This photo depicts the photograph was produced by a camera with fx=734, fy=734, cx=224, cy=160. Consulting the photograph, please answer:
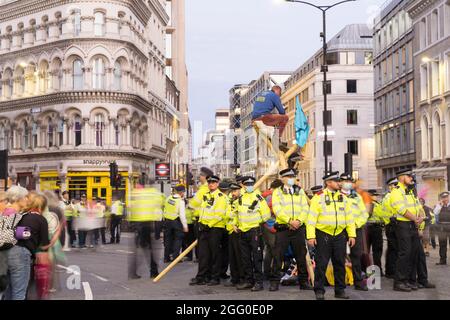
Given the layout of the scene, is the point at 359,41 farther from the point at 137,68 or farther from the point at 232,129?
the point at 232,129

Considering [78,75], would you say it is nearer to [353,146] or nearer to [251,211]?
[251,211]

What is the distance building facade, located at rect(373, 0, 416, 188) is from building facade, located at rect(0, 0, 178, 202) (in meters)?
20.8

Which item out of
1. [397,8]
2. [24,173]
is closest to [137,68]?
[24,173]

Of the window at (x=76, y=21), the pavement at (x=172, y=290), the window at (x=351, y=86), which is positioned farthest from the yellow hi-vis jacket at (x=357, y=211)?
the window at (x=351, y=86)

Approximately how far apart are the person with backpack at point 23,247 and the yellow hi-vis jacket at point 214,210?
195 inches

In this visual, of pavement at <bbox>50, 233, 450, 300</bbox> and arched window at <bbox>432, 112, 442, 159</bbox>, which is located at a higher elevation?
arched window at <bbox>432, 112, 442, 159</bbox>

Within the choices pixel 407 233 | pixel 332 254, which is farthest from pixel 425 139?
pixel 332 254

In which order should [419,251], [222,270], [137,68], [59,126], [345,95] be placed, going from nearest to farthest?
[419,251] → [222,270] → [59,126] → [137,68] → [345,95]

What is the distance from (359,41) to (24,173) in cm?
4771

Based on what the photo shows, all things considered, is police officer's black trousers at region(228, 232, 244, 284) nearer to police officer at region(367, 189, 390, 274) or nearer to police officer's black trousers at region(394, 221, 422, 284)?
police officer's black trousers at region(394, 221, 422, 284)

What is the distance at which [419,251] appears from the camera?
13586mm

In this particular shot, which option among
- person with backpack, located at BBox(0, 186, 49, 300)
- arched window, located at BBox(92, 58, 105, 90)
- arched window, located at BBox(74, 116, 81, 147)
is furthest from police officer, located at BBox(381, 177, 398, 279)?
arched window, located at BBox(92, 58, 105, 90)

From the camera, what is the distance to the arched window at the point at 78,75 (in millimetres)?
51734

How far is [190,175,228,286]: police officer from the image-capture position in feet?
48.2
